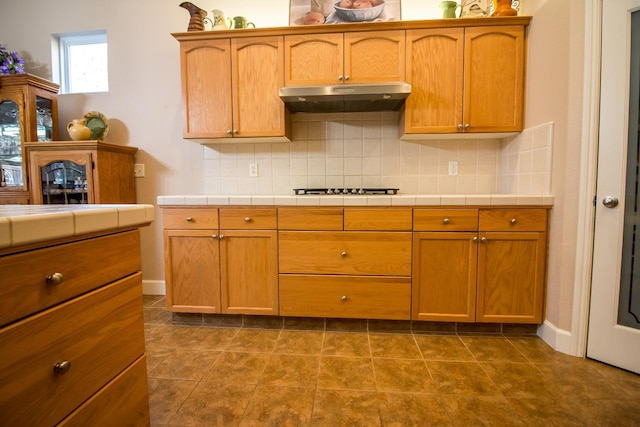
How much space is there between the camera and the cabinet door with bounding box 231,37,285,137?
6.82 ft

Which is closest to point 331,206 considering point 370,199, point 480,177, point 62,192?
point 370,199

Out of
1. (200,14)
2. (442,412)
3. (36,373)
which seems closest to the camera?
(36,373)

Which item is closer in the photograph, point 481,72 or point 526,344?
point 526,344

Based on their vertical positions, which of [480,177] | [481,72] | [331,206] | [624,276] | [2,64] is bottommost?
[624,276]

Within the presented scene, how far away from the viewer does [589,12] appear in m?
1.49

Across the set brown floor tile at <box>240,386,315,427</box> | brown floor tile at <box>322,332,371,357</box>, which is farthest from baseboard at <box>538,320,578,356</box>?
brown floor tile at <box>240,386,315,427</box>

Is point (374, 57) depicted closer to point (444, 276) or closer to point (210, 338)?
point (444, 276)

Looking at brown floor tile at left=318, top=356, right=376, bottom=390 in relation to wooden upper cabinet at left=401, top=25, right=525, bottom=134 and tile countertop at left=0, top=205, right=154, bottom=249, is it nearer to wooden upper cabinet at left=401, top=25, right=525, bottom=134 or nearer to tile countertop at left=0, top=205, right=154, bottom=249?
tile countertop at left=0, top=205, right=154, bottom=249

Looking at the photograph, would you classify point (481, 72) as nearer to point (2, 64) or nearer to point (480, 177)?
point (480, 177)

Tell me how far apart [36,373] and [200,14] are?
7.92ft

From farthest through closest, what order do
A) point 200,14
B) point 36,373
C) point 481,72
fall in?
point 200,14 < point 481,72 < point 36,373

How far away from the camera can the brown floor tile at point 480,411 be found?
1.17 meters

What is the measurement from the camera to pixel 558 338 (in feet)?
5.49

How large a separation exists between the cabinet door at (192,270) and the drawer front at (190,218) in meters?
0.04
